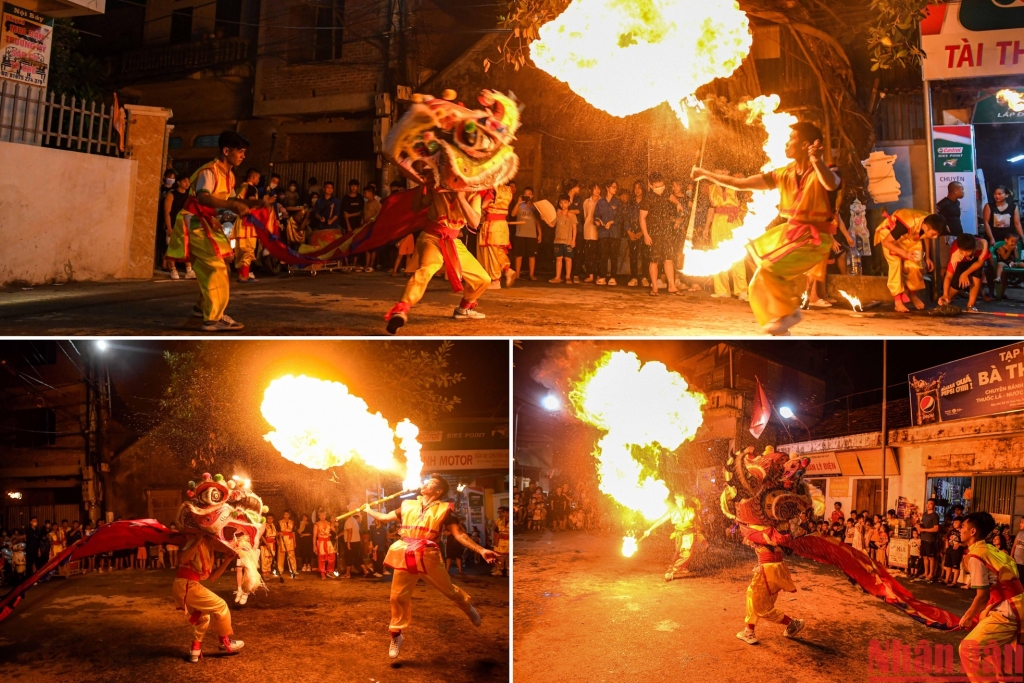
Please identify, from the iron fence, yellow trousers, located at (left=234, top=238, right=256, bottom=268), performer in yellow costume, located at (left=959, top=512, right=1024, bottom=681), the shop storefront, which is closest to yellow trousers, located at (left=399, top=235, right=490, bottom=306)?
yellow trousers, located at (left=234, top=238, right=256, bottom=268)

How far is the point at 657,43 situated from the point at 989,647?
5137 mm

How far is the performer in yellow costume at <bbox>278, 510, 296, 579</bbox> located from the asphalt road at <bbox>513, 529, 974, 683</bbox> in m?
1.58

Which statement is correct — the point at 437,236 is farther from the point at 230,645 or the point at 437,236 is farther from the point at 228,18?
the point at 228,18

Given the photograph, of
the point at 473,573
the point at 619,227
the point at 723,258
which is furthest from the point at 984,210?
the point at 473,573

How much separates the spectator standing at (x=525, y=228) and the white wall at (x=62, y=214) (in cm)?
452

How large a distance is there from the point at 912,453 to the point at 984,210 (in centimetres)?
455

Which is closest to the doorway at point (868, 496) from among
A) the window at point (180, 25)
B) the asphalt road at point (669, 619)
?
the asphalt road at point (669, 619)

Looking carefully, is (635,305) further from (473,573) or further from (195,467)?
(195,467)

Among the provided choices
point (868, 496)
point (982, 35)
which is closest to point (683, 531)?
point (868, 496)

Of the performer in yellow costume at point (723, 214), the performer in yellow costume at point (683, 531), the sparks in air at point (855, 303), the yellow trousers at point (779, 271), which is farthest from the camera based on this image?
the performer in yellow costume at point (723, 214)

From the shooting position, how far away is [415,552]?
5.53 metres

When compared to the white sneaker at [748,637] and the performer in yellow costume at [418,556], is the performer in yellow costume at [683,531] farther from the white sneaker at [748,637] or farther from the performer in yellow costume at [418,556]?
the performer in yellow costume at [418,556]

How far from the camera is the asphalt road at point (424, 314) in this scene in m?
6.70

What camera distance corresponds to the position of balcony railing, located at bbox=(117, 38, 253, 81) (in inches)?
637
